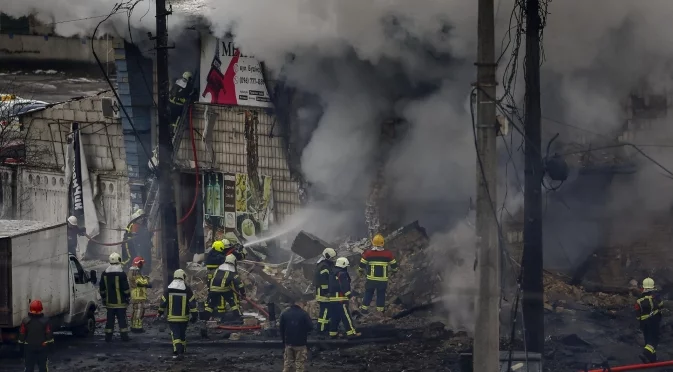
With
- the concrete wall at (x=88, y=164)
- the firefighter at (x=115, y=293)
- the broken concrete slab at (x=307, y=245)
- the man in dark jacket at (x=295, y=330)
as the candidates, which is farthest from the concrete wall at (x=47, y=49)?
the man in dark jacket at (x=295, y=330)

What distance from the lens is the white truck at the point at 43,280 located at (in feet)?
47.7

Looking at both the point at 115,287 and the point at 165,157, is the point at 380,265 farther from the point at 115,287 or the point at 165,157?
the point at 115,287

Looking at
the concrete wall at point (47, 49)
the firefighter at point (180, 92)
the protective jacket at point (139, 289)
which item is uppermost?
the concrete wall at point (47, 49)

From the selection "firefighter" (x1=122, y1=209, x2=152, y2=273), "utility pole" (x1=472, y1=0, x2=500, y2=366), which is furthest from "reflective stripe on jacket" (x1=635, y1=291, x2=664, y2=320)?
"firefighter" (x1=122, y1=209, x2=152, y2=273)

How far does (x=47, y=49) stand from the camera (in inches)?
1635

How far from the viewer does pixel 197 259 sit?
21.9 meters

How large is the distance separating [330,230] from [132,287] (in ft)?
14.3

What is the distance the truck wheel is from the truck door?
211mm

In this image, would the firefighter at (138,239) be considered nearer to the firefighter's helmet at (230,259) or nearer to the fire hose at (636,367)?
the firefighter's helmet at (230,259)

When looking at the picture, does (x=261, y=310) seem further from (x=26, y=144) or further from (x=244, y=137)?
(x=26, y=144)

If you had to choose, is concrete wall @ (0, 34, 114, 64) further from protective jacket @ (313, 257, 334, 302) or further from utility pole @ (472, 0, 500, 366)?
utility pole @ (472, 0, 500, 366)

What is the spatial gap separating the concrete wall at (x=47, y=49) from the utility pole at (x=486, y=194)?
32840mm

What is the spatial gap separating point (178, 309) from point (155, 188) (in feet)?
28.2

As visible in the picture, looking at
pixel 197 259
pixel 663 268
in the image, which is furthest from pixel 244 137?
pixel 663 268
